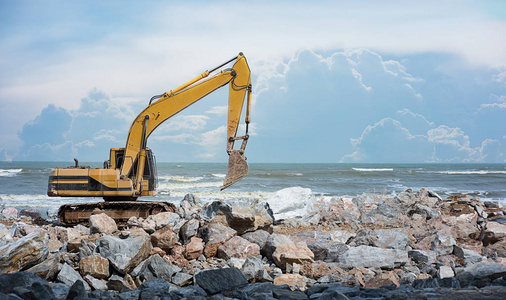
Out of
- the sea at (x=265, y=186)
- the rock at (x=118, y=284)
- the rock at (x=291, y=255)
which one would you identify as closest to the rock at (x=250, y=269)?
the rock at (x=291, y=255)

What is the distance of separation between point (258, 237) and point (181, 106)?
4366 millimetres

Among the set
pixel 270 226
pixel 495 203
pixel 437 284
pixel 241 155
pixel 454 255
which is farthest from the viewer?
pixel 495 203

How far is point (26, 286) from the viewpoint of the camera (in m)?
5.11

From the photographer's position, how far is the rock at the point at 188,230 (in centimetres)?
743

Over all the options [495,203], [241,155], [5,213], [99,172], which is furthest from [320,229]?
[5,213]

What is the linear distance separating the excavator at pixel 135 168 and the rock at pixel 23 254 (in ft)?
13.2

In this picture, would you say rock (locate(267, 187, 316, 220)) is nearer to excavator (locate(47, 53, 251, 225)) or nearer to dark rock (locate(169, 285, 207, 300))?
excavator (locate(47, 53, 251, 225))

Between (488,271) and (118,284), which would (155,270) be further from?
(488,271)

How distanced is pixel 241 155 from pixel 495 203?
318 inches

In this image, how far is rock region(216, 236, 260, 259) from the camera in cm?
706

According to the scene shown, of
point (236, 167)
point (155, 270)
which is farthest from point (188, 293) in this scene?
point (236, 167)

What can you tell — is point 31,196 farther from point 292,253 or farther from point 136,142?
point 292,253

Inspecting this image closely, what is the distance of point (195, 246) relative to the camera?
702 cm

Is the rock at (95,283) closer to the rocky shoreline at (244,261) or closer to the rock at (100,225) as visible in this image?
Result: the rocky shoreline at (244,261)
